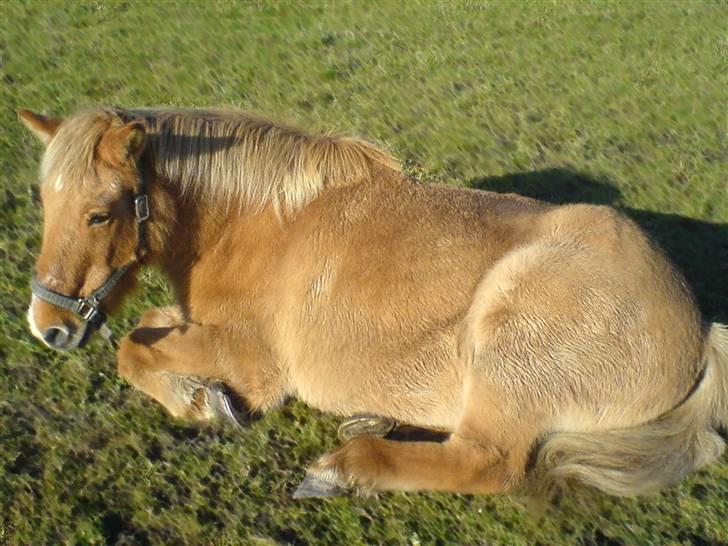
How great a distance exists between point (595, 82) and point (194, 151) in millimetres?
7353

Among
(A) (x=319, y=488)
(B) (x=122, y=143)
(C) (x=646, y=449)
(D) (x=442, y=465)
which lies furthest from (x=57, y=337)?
(C) (x=646, y=449)

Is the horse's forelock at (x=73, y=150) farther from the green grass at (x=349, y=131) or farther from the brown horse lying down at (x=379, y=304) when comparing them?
the green grass at (x=349, y=131)

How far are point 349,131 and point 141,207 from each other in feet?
13.7

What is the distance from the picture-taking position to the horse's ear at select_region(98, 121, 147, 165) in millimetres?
4020

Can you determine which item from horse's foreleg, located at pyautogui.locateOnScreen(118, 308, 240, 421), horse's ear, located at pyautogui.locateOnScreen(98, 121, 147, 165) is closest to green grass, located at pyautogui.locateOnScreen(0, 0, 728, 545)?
horse's foreleg, located at pyautogui.locateOnScreen(118, 308, 240, 421)

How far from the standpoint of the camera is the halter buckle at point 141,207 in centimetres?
424

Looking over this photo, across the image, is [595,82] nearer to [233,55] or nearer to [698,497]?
[233,55]

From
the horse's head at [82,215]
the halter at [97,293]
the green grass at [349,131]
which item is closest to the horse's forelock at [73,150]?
the horse's head at [82,215]

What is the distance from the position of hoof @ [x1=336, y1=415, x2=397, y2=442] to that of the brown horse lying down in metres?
0.06

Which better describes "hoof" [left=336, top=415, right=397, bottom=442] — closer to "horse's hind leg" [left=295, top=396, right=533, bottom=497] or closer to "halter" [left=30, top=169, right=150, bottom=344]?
"horse's hind leg" [left=295, top=396, right=533, bottom=497]

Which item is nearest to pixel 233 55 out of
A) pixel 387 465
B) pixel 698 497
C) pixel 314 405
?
pixel 314 405

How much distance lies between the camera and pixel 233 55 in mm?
9695

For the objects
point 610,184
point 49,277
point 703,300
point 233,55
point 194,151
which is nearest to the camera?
point 49,277

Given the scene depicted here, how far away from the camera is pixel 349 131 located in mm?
8117
